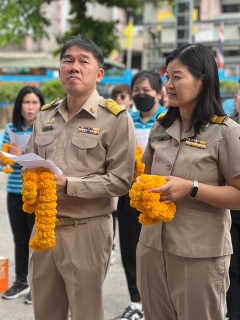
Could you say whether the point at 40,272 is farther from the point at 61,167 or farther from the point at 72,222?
the point at 61,167

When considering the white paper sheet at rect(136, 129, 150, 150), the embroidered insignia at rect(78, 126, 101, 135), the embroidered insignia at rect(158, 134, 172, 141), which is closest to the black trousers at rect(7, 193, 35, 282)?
the white paper sheet at rect(136, 129, 150, 150)

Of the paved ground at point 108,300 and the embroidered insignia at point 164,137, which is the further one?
the paved ground at point 108,300

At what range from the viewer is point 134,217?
4184mm

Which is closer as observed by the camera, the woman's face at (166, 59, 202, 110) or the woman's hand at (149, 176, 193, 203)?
the woman's hand at (149, 176, 193, 203)

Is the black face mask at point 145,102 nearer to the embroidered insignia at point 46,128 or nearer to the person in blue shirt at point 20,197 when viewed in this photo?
the person in blue shirt at point 20,197

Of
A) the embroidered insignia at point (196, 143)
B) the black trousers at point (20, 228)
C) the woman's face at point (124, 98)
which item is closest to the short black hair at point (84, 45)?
the embroidered insignia at point (196, 143)

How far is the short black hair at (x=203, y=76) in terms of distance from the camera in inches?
97.3

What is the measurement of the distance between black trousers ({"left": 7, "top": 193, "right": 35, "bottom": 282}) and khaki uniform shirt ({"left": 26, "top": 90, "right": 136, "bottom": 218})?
5.25 ft

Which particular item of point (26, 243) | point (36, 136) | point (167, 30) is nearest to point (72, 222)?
point (36, 136)

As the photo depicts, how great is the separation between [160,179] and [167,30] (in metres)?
16.7

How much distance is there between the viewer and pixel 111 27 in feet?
45.9

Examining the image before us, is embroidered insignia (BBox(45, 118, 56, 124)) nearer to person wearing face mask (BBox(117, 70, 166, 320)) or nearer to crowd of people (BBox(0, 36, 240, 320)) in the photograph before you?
crowd of people (BBox(0, 36, 240, 320))

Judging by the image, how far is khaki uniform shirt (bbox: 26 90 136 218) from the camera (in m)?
2.84

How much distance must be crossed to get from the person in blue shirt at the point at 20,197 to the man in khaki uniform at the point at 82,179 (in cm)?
156
